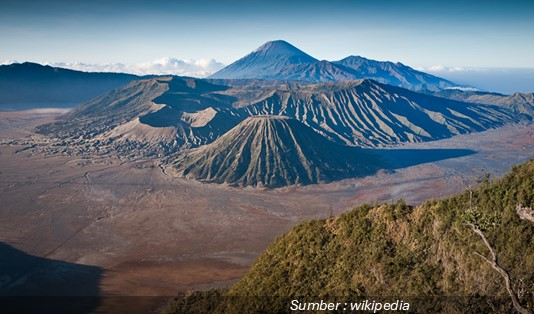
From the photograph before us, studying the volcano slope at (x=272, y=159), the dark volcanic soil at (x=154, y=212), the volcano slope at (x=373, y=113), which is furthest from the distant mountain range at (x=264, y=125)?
the dark volcanic soil at (x=154, y=212)

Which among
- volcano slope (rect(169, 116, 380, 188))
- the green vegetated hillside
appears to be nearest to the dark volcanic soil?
volcano slope (rect(169, 116, 380, 188))

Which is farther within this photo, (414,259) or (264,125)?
(264,125)

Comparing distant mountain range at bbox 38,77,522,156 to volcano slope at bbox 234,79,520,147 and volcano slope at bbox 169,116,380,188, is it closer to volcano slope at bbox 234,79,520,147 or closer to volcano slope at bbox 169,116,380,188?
volcano slope at bbox 234,79,520,147

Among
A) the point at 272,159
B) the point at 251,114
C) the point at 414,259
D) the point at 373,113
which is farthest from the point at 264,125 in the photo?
the point at 414,259

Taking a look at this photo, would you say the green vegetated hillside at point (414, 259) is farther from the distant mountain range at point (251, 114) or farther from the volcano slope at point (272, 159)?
the distant mountain range at point (251, 114)

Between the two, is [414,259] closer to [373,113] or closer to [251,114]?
[251,114]

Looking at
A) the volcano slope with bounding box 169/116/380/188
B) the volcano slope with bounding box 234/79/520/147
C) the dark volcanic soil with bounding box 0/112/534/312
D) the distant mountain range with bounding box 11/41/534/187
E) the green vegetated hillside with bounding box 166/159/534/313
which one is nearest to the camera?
the green vegetated hillside with bounding box 166/159/534/313

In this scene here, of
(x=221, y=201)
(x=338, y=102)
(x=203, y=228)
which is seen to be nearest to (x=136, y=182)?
(x=221, y=201)
